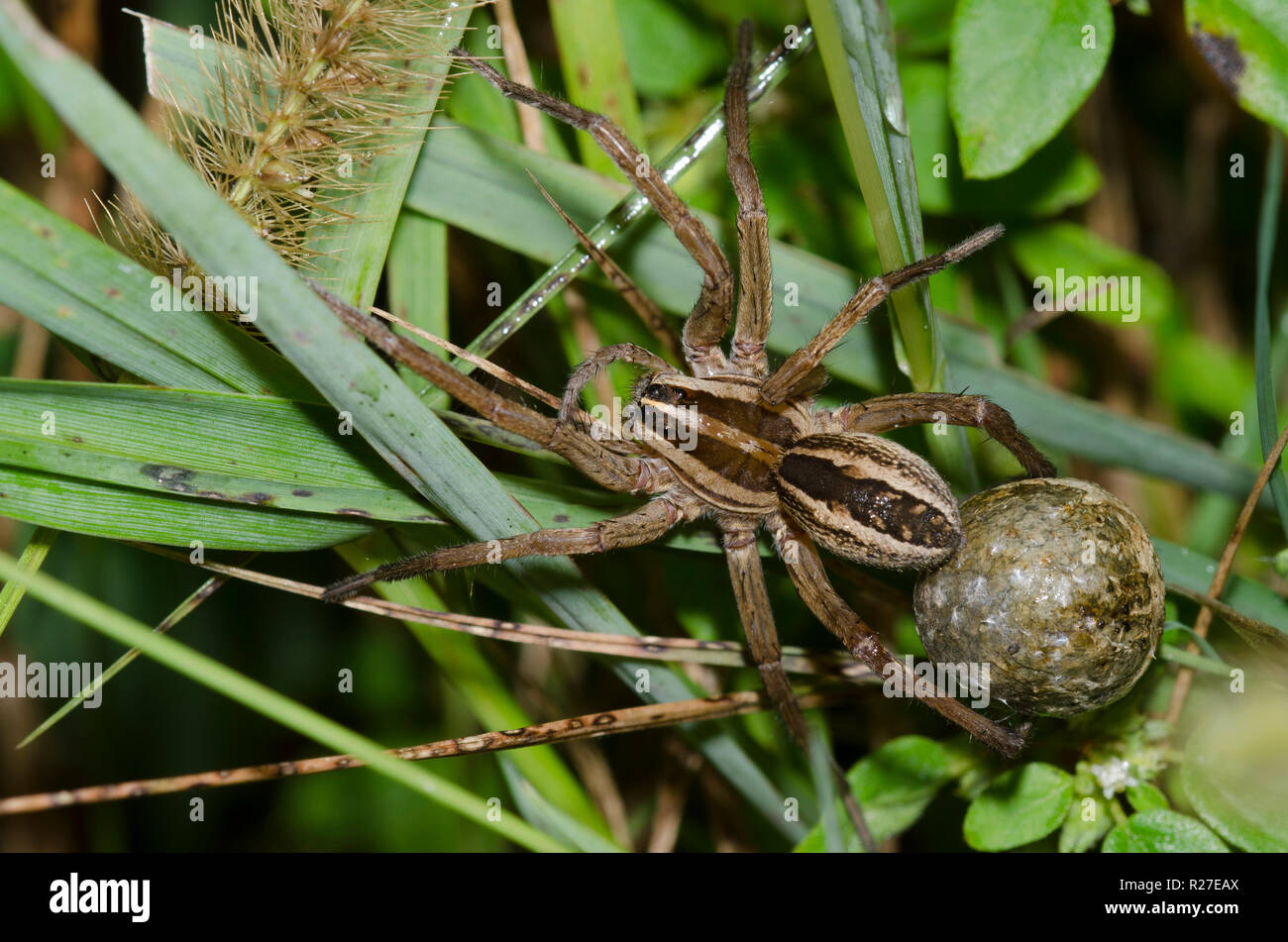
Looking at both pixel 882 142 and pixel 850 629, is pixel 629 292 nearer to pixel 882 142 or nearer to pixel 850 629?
pixel 882 142

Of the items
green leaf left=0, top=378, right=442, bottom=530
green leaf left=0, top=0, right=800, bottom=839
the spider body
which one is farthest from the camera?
the spider body

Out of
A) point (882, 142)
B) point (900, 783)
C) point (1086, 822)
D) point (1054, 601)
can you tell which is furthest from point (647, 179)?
point (1086, 822)

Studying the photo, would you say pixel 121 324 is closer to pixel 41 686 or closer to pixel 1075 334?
pixel 41 686

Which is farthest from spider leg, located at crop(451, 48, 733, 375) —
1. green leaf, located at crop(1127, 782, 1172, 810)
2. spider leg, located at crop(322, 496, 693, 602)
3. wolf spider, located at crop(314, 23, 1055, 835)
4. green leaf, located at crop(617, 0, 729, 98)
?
green leaf, located at crop(1127, 782, 1172, 810)

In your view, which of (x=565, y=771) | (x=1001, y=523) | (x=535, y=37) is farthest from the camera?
(x=535, y=37)

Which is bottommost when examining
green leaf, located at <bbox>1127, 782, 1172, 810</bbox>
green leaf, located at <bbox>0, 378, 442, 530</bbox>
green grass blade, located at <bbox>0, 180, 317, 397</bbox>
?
green leaf, located at <bbox>1127, 782, 1172, 810</bbox>

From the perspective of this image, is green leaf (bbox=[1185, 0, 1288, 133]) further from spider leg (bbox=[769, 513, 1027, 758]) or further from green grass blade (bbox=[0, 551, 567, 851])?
green grass blade (bbox=[0, 551, 567, 851])

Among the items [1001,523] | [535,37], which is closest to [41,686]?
[535,37]
